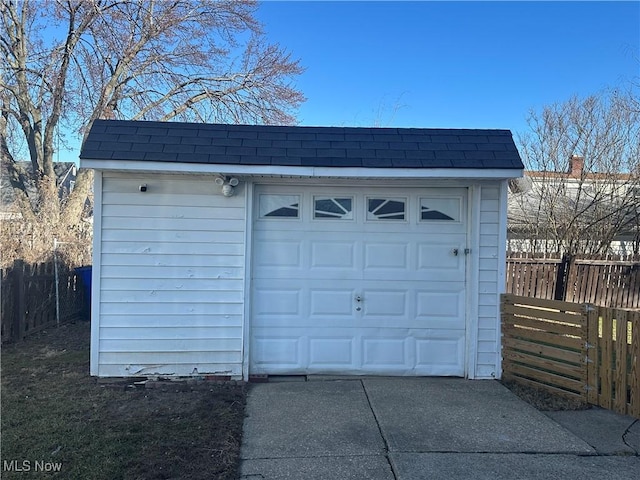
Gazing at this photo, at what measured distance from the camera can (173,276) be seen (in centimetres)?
525

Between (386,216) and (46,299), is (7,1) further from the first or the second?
(386,216)

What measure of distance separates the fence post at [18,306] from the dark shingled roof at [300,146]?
3.37 metres

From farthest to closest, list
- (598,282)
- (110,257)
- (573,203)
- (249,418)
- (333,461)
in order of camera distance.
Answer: (573,203) → (598,282) → (110,257) → (249,418) → (333,461)

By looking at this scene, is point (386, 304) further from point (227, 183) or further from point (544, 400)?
point (227, 183)

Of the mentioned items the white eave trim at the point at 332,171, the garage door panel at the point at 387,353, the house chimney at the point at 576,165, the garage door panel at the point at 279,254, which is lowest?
the garage door panel at the point at 387,353

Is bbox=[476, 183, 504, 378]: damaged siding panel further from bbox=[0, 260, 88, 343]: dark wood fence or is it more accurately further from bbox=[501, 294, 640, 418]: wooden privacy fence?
bbox=[0, 260, 88, 343]: dark wood fence

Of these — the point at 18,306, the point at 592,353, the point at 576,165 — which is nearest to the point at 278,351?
the point at 592,353

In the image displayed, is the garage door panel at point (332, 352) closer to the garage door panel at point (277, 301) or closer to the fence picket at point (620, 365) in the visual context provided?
the garage door panel at point (277, 301)

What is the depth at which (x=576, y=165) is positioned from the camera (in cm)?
1277

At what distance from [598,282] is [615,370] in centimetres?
732

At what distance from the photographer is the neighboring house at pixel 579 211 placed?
39.2 feet

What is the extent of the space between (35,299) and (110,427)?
4777 mm

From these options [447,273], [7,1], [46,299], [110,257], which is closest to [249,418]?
[110,257]

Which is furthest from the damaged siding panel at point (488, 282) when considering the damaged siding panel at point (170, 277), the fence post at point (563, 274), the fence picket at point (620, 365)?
the fence post at point (563, 274)
